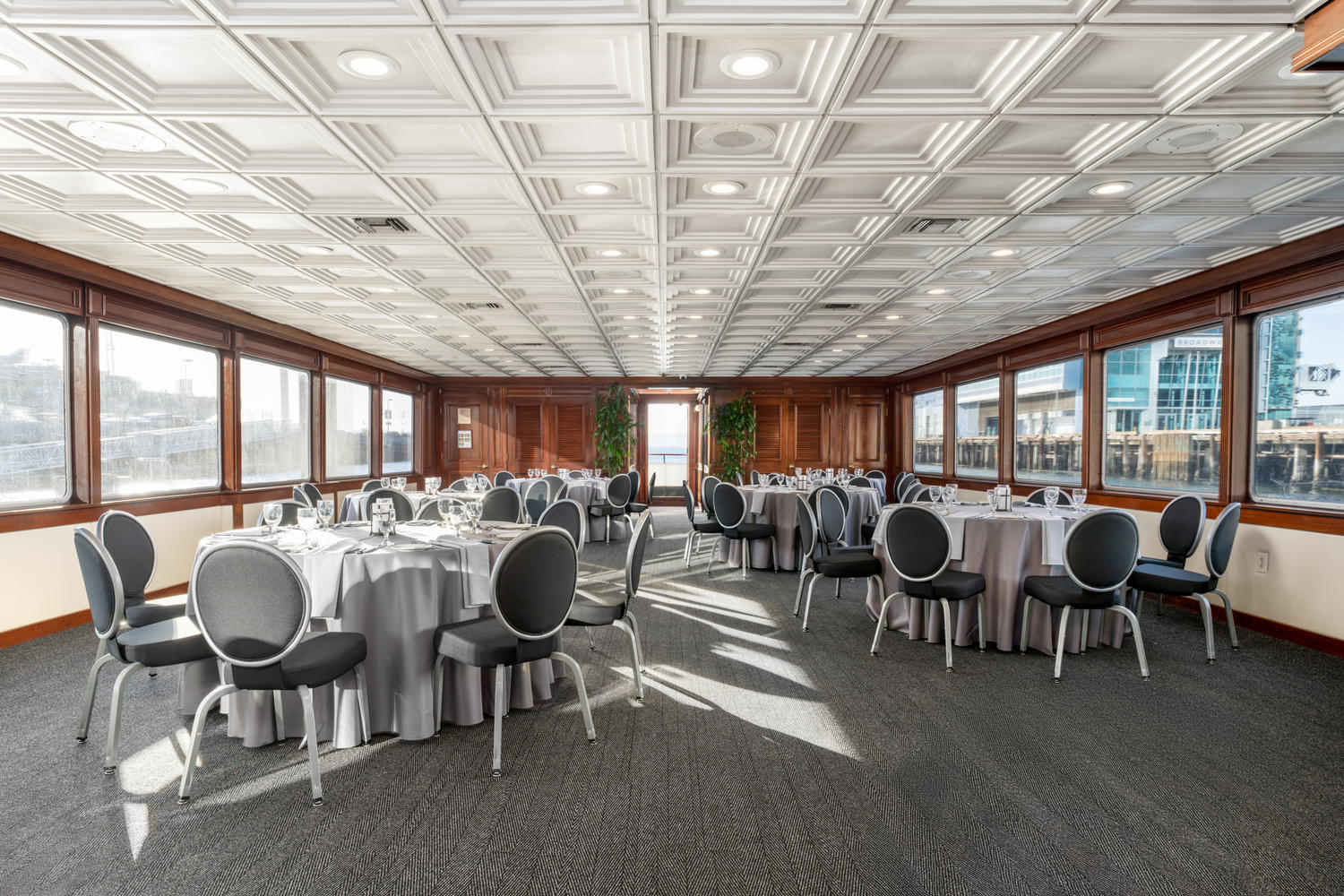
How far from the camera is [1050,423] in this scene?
358 inches

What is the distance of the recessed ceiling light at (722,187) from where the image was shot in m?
4.13

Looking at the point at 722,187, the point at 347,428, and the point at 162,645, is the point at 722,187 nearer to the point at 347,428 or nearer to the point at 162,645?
the point at 162,645

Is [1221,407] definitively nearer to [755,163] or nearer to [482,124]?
[755,163]

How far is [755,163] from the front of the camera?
378 centimetres

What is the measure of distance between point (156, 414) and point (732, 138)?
6.65m

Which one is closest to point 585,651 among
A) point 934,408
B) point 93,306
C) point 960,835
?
point 960,835

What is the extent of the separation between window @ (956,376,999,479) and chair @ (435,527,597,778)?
359 inches

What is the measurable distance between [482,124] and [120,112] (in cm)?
165

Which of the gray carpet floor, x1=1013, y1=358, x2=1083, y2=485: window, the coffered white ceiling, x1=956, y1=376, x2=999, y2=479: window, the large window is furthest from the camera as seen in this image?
x1=956, y1=376, x2=999, y2=479: window

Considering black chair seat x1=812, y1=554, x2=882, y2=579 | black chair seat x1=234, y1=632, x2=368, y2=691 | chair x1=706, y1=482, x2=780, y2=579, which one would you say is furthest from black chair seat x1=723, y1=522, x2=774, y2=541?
black chair seat x1=234, y1=632, x2=368, y2=691

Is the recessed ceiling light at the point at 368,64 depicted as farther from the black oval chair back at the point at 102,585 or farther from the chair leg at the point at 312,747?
the chair leg at the point at 312,747

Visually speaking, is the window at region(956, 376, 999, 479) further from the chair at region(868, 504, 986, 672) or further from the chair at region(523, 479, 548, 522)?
the chair at region(523, 479, 548, 522)

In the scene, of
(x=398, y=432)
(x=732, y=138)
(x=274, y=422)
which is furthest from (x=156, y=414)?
(x=732, y=138)

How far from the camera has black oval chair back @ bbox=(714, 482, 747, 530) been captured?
7441 mm
